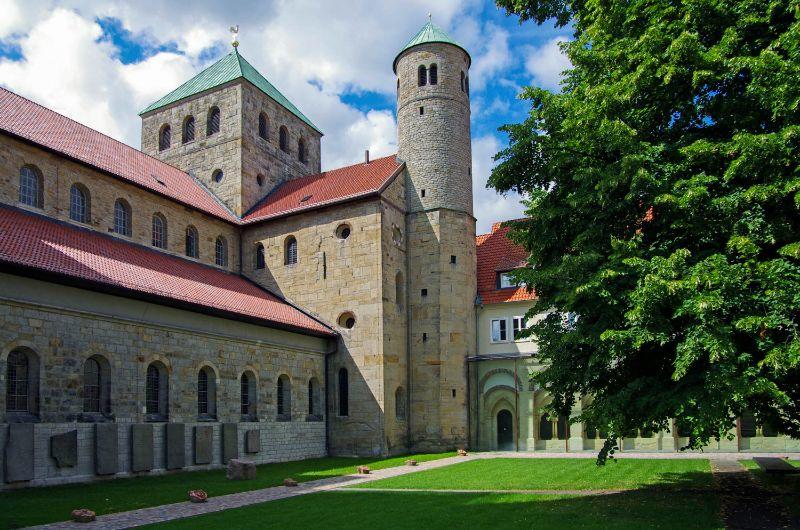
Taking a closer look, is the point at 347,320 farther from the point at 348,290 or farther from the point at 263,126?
the point at 263,126

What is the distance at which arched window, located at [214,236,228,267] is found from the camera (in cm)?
3428

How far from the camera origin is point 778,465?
65.7ft

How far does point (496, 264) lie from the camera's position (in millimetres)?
37281

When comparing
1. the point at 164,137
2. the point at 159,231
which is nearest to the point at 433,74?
the point at 159,231

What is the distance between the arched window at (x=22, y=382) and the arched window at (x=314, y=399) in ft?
43.4

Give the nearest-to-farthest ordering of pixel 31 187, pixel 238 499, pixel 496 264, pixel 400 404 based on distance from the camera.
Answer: pixel 238 499
pixel 31 187
pixel 400 404
pixel 496 264

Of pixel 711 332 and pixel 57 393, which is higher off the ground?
pixel 711 332

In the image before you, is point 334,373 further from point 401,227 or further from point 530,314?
point 530,314

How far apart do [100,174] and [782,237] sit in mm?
24651

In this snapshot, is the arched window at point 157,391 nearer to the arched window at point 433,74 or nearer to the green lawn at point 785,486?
the green lawn at point 785,486

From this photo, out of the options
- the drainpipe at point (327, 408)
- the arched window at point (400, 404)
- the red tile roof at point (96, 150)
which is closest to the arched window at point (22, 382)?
the red tile roof at point (96, 150)

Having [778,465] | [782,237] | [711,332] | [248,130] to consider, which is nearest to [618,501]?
[711,332]

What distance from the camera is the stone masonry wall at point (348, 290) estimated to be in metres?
30.8

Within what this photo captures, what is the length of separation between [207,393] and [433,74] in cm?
1952
